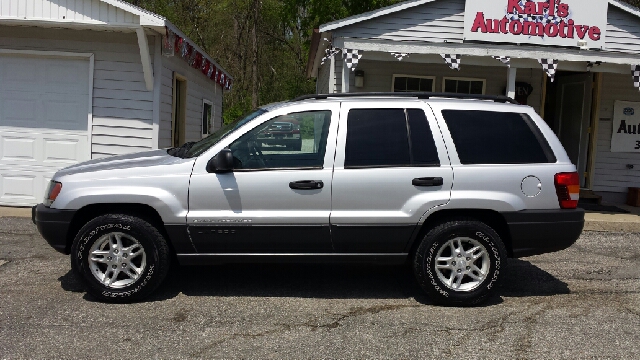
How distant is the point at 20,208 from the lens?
9320mm

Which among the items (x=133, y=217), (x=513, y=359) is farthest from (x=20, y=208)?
(x=513, y=359)

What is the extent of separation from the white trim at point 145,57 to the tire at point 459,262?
5765mm

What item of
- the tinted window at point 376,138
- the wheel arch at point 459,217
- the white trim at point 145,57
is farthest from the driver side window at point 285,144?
the white trim at point 145,57

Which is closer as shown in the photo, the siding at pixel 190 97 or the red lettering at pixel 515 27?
the siding at pixel 190 97

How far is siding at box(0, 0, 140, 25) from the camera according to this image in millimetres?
8625

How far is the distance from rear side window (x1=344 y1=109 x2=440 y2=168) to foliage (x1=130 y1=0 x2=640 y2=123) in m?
26.3

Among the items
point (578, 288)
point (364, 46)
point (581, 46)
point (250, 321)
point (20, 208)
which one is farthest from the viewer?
point (581, 46)

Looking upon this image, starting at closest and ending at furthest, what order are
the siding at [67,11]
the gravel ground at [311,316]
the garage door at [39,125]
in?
the gravel ground at [311,316]
the siding at [67,11]
the garage door at [39,125]

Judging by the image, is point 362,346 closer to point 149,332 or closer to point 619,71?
point 149,332

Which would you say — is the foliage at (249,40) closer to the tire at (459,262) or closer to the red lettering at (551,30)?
the red lettering at (551,30)

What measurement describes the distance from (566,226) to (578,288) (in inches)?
46.7

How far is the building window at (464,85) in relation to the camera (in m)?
12.2

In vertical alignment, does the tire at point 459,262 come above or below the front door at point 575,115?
below

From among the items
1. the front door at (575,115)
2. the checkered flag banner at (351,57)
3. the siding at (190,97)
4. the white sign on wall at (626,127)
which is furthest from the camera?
the front door at (575,115)
